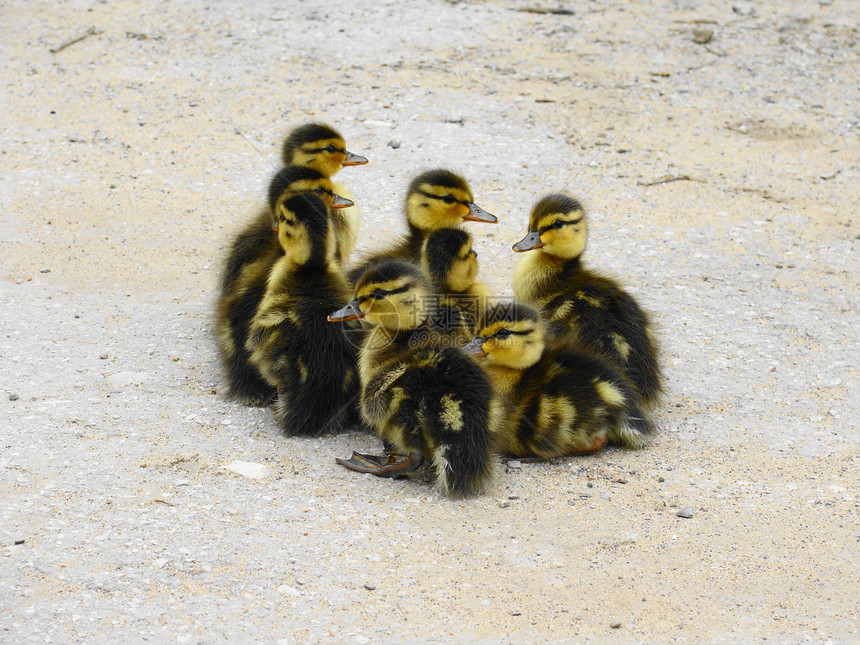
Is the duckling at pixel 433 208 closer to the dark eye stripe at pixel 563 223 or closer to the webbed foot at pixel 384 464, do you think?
the dark eye stripe at pixel 563 223

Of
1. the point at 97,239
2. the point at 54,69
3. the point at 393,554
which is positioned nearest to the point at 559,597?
the point at 393,554

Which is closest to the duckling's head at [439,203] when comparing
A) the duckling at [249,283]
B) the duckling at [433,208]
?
the duckling at [433,208]

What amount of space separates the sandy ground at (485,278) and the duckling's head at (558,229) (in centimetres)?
86

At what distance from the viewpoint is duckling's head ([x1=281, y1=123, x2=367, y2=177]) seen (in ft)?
18.0

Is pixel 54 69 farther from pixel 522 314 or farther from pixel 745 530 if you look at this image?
pixel 745 530

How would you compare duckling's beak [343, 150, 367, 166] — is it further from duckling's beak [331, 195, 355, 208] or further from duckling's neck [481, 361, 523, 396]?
duckling's neck [481, 361, 523, 396]

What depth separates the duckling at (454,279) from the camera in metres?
4.34

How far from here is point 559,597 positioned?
129 inches

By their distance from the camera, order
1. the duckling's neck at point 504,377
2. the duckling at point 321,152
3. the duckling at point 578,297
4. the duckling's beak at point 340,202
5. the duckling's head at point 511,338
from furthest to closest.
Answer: the duckling at point 321,152 → the duckling's beak at point 340,202 → the duckling at point 578,297 → the duckling's neck at point 504,377 → the duckling's head at point 511,338

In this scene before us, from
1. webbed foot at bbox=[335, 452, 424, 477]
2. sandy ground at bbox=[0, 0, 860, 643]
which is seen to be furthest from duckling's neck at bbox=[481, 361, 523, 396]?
webbed foot at bbox=[335, 452, 424, 477]

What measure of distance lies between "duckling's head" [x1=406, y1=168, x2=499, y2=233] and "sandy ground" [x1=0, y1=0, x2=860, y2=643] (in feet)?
2.64

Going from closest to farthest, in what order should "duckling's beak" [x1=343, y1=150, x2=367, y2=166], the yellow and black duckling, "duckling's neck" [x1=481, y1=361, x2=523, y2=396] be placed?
1. "duckling's neck" [x1=481, y1=361, x2=523, y2=396]
2. the yellow and black duckling
3. "duckling's beak" [x1=343, y1=150, x2=367, y2=166]

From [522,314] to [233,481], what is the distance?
1354 mm

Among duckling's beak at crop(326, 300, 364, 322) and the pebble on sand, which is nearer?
the pebble on sand
